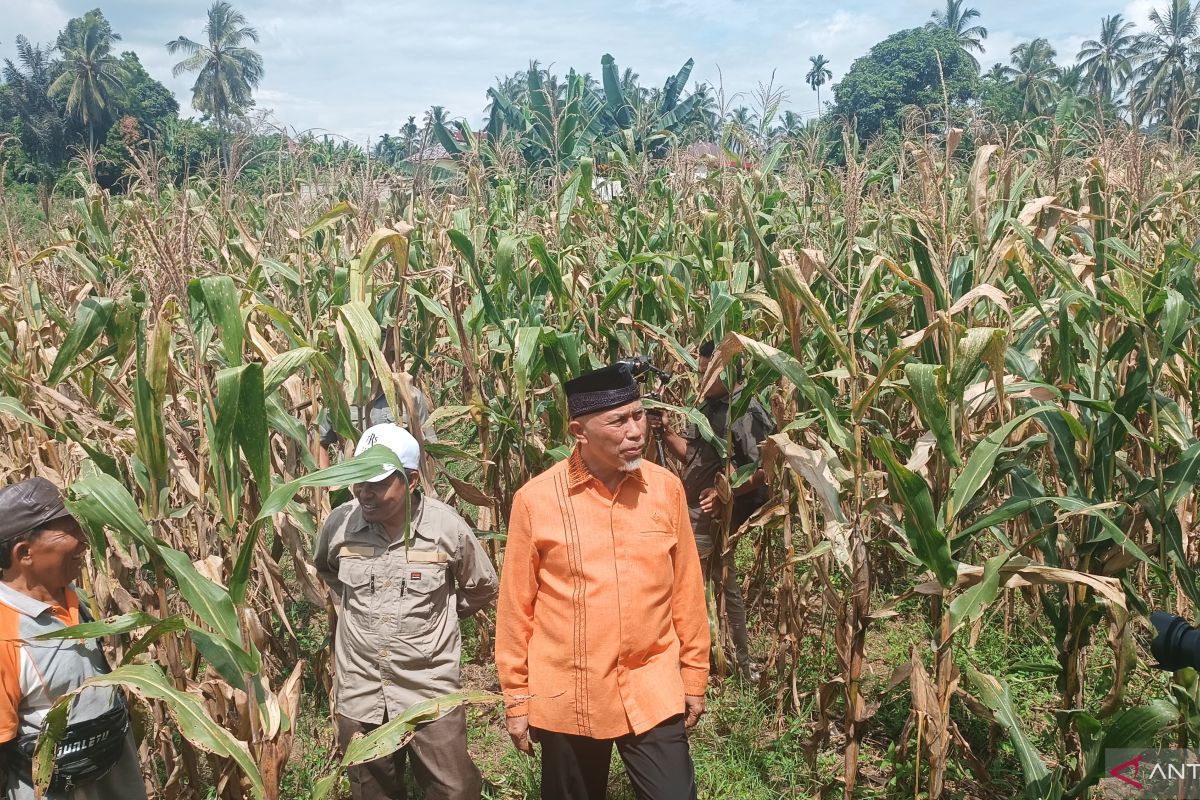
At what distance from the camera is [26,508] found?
2041mm

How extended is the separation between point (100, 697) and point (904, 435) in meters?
3.26

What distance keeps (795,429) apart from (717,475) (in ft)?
2.57

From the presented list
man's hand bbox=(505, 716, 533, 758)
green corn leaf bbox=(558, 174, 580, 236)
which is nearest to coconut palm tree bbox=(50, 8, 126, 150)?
green corn leaf bbox=(558, 174, 580, 236)

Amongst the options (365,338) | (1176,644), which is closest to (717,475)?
(365,338)

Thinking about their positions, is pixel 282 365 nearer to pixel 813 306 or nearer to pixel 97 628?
pixel 97 628

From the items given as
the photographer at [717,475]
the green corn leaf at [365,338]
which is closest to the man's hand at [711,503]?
the photographer at [717,475]

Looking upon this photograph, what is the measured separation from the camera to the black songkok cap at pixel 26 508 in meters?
2.03

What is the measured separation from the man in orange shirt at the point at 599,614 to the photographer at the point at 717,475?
4.19 ft

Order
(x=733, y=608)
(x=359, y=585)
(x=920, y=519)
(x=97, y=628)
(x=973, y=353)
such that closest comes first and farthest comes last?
(x=97, y=628), (x=973, y=353), (x=920, y=519), (x=359, y=585), (x=733, y=608)

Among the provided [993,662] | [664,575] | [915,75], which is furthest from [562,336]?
[915,75]

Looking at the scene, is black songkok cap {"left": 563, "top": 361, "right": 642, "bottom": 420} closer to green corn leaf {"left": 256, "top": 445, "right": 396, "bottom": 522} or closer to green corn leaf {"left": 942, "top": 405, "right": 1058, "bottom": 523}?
green corn leaf {"left": 256, "top": 445, "right": 396, "bottom": 522}

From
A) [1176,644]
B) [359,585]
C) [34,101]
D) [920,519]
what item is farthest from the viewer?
[34,101]

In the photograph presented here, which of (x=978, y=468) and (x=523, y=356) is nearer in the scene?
(x=978, y=468)

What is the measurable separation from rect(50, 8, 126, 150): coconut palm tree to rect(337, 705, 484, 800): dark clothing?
45631mm
